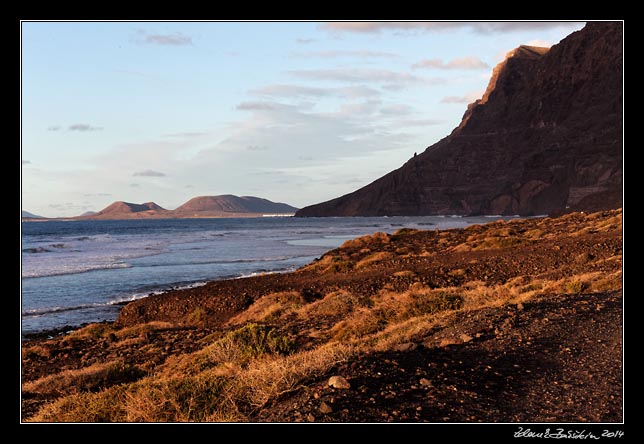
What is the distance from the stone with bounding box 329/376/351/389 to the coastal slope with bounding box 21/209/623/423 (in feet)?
0.05

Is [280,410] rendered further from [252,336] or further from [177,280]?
[177,280]

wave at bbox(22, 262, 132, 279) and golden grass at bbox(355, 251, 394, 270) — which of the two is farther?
wave at bbox(22, 262, 132, 279)

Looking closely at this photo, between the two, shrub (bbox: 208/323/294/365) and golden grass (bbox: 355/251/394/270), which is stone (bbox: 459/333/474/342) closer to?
shrub (bbox: 208/323/294/365)

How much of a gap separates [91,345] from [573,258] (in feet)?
63.5

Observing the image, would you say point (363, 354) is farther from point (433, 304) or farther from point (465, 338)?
point (433, 304)

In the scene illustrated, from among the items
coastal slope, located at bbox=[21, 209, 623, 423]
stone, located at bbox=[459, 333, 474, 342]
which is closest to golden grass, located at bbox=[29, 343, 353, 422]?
coastal slope, located at bbox=[21, 209, 623, 423]

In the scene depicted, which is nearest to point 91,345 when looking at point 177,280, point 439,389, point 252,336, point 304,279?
point 252,336

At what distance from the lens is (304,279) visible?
2684 centimetres

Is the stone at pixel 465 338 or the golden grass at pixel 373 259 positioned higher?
the golden grass at pixel 373 259

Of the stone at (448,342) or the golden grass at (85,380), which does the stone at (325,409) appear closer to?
the stone at (448,342)

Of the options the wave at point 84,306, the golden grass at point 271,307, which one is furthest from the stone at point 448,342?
the wave at point 84,306

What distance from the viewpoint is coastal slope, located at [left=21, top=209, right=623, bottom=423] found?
6.91 m

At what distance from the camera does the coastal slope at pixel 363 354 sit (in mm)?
6906

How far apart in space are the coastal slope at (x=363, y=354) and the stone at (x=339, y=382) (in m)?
0.02
